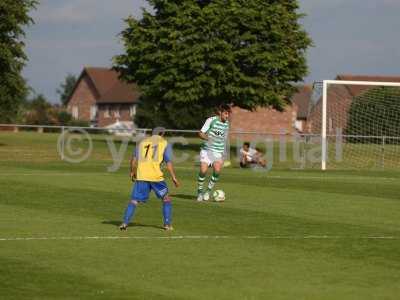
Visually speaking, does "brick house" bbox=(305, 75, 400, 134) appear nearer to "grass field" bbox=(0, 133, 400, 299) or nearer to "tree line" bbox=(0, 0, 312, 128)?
"tree line" bbox=(0, 0, 312, 128)

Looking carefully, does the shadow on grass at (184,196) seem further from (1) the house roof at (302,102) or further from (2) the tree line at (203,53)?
(1) the house roof at (302,102)

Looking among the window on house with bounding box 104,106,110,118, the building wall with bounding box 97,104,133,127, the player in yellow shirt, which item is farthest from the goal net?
the window on house with bounding box 104,106,110,118

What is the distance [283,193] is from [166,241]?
10.1 metres

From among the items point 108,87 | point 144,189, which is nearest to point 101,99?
point 108,87

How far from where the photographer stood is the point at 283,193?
79.6 ft

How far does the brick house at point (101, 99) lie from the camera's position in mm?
125688

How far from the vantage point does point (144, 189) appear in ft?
50.9

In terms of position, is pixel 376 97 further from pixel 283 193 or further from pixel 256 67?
pixel 283 193

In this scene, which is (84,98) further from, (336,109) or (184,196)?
(184,196)

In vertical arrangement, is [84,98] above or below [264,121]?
above

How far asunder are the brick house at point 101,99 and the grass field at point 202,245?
10087 centimetres

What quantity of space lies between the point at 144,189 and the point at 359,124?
3182 cm

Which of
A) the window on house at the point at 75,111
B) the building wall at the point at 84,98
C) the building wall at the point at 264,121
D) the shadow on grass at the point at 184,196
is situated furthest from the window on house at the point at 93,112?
the shadow on grass at the point at 184,196

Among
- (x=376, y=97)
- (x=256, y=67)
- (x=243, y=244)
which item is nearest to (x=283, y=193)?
(x=243, y=244)
